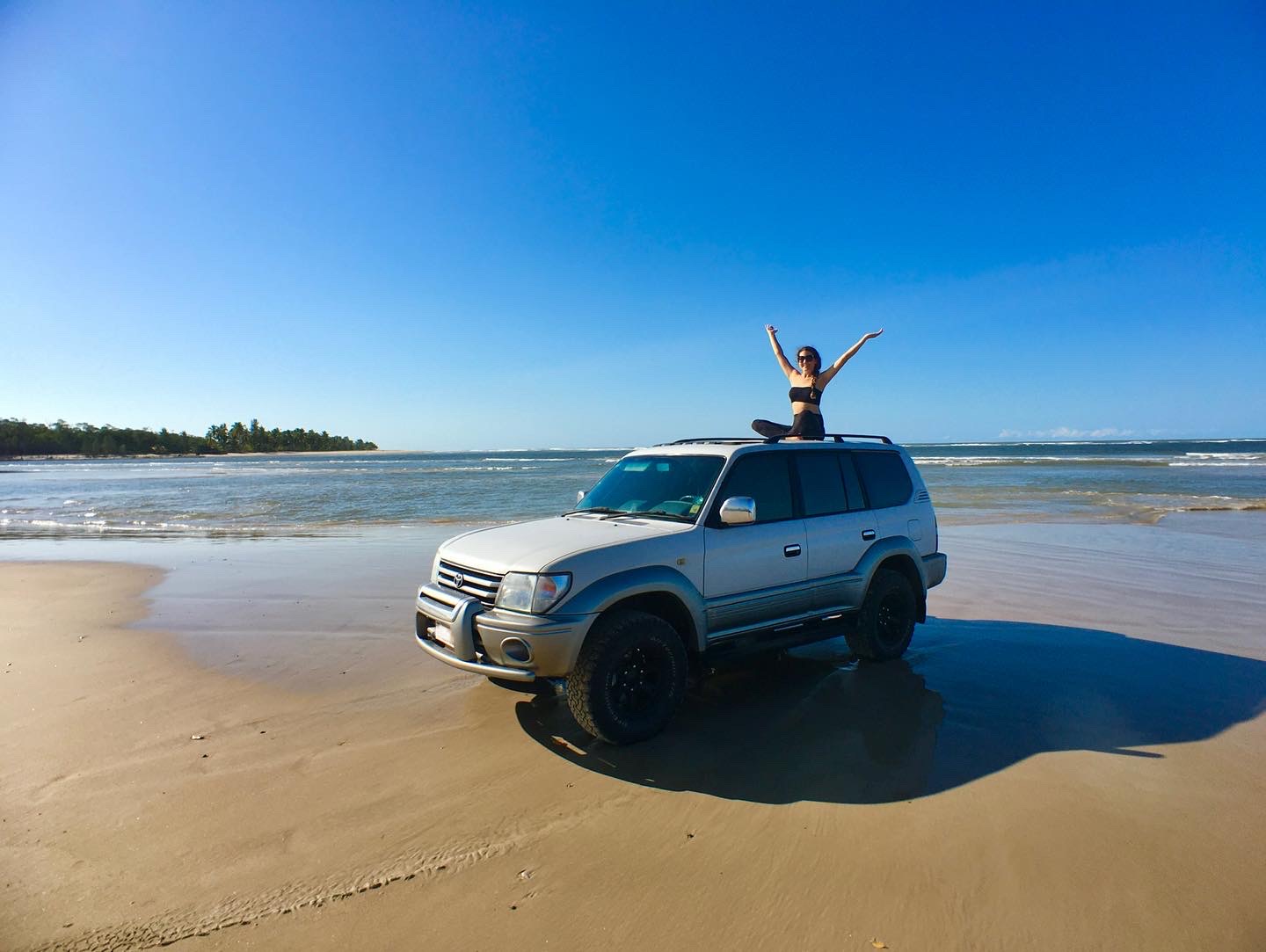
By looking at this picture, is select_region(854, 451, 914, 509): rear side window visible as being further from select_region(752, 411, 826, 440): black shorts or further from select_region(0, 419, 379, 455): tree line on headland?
select_region(0, 419, 379, 455): tree line on headland

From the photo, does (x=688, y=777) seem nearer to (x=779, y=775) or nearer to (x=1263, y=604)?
(x=779, y=775)

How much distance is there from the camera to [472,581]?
4355 millimetres

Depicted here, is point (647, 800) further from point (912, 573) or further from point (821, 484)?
point (912, 573)

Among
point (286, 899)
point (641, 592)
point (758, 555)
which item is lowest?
point (286, 899)

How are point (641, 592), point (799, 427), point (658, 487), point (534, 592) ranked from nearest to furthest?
point (534, 592) < point (641, 592) < point (658, 487) < point (799, 427)

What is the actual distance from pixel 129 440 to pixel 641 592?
127 meters

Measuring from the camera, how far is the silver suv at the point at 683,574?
403cm

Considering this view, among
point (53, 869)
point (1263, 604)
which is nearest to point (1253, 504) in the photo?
point (1263, 604)

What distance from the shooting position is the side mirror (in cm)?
449

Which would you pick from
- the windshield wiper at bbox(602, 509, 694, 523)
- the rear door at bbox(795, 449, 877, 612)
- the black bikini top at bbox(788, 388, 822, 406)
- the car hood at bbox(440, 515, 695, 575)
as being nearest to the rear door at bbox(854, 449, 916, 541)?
the rear door at bbox(795, 449, 877, 612)

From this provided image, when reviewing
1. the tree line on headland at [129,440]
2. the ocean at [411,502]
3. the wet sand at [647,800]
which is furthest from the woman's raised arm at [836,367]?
the tree line on headland at [129,440]

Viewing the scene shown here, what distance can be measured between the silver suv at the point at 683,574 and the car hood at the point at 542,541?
0.01 metres

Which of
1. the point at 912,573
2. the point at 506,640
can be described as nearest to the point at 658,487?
the point at 506,640

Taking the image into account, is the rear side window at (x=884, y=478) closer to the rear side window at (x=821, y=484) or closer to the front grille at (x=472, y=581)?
the rear side window at (x=821, y=484)
